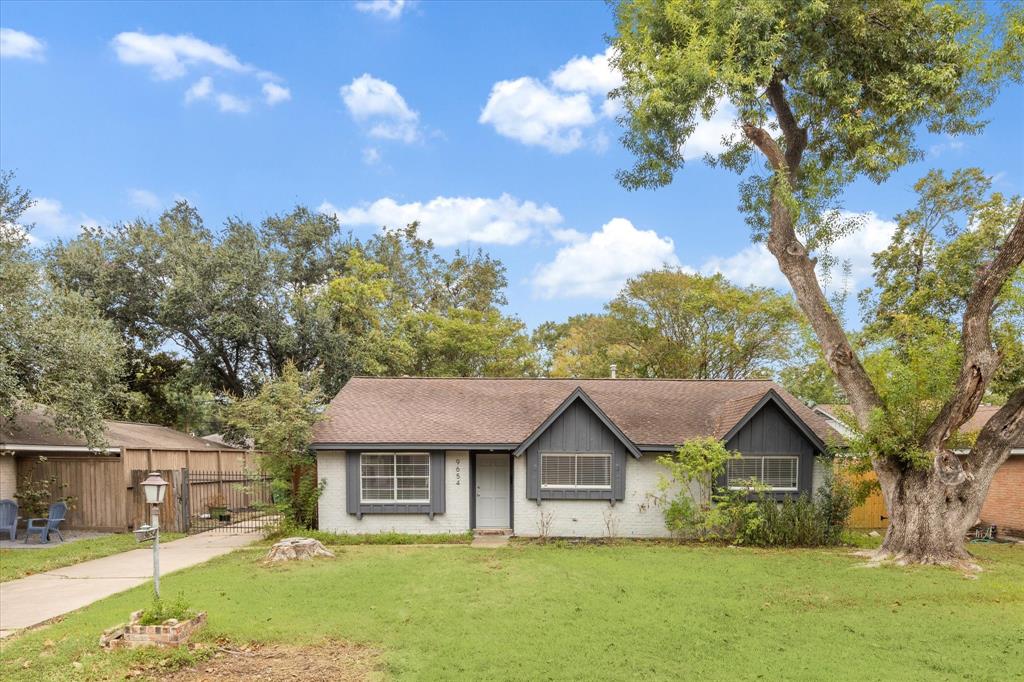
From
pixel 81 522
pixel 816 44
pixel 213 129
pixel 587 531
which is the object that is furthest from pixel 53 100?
pixel 816 44

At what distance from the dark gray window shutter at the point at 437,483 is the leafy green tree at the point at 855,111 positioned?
9.72 meters

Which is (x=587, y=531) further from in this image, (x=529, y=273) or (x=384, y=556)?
(x=529, y=273)

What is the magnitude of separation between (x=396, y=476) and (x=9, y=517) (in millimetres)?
9472

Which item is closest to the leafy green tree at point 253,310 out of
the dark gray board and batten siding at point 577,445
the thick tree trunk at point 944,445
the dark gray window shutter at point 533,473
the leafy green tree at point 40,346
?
the leafy green tree at point 40,346

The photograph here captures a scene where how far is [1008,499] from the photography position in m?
17.2

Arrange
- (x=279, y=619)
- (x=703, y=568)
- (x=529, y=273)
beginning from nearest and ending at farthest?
(x=279, y=619)
(x=703, y=568)
(x=529, y=273)

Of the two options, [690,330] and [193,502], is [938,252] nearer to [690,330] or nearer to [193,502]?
[690,330]

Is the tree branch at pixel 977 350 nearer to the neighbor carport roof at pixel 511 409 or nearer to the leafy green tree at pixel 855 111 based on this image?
the leafy green tree at pixel 855 111

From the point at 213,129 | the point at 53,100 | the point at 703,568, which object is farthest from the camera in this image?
the point at 213,129

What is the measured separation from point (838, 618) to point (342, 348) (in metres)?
22.3

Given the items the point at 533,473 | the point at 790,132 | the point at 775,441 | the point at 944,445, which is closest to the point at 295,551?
the point at 533,473

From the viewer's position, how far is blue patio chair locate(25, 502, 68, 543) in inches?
580

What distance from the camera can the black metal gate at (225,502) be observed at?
1650 centimetres

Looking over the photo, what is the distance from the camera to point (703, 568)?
37.9 ft
